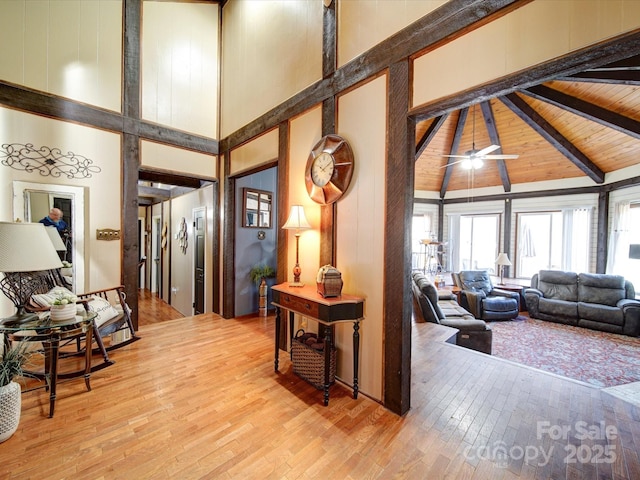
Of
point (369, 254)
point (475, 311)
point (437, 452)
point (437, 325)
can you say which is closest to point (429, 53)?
point (369, 254)

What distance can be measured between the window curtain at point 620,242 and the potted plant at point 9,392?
8.96 m

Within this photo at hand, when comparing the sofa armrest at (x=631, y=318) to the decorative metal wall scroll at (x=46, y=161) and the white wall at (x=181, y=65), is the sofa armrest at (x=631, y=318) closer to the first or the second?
the white wall at (x=181, y=65)

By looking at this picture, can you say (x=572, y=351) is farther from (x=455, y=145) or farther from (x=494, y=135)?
(x=455, y=145)

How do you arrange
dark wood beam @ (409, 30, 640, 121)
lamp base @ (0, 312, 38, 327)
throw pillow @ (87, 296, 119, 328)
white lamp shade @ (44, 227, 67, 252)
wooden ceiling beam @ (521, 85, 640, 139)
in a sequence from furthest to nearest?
wooden ceiling beam @ (521, 85, 640, 139)
white lamp shade @ (44, 227, 67, 252)
throw pillow @ (87, 296, 119, 328)
lamp base @ (0, 312, 38, 327)
dark wood beam @ (409, 30, 640, 121)

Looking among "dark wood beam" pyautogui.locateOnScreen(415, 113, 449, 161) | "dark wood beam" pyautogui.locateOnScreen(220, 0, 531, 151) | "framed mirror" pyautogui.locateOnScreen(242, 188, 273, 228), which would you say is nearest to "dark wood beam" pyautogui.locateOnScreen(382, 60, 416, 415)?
"dark wood beam" pyautogui.locateOnScreen(220, 0, 531, 151)

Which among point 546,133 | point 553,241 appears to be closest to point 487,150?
point 546,133

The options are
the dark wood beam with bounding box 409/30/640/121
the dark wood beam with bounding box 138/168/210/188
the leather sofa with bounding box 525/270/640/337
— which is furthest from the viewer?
the leather sofa with bounding box 525/270/640/337

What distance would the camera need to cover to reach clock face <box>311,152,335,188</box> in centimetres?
246

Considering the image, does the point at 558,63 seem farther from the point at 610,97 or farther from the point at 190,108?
the point at 190,108

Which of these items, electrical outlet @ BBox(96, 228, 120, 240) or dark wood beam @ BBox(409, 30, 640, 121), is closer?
dark wood beam @ BBox(409, 30, 640, 121)

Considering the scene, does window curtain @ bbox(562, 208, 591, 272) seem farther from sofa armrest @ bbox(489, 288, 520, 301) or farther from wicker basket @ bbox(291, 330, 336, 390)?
wicker basket @ bbox(291, 330, 336, 390)

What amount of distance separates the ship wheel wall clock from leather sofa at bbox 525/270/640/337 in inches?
224

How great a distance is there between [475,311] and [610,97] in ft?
13.4

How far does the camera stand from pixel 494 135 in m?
6.12
